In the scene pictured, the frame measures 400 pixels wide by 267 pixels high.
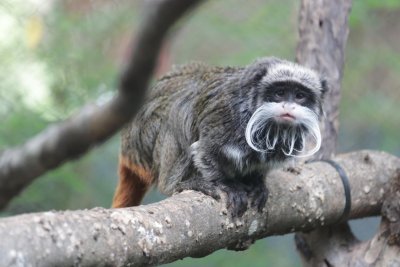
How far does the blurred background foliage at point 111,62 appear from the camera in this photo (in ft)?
17.3

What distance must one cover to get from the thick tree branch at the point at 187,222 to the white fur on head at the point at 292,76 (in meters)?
0.47

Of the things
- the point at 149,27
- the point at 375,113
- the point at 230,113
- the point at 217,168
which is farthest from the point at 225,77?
the point at 375,113

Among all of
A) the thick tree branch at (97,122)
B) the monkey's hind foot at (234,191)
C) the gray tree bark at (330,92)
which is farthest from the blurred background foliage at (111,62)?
the thick tree branch at (97,122)

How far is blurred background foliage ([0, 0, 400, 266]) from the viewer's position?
5.27 metres

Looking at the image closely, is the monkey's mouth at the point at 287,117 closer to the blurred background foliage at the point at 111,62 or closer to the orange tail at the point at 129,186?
the orange tail at the point at 129,186

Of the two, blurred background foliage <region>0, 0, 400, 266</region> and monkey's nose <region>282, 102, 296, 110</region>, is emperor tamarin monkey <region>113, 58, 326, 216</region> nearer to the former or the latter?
monkey's nose <region>282, 102, 296, 110</region>

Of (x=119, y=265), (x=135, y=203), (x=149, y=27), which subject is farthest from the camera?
(x=135, y=203)

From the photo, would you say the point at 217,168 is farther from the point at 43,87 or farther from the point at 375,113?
the point at 375,113

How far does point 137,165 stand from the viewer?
364 cm

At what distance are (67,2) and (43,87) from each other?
1.28 m

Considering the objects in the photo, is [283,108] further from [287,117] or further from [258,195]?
[258,195]

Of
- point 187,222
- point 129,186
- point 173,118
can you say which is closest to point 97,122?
point 187,222

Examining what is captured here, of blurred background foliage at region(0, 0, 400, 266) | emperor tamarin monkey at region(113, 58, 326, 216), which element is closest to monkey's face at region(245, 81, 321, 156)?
emperor tamarin monkey at region(113, 58, 326, 216)

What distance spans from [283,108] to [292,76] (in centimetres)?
21
